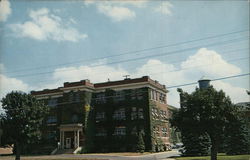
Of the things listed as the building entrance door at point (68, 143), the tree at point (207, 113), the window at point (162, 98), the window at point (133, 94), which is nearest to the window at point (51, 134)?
the building entrance door at point (68, 143)

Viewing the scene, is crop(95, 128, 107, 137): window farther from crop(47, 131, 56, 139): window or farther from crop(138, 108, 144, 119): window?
crop(47, 131, 56, 139): window

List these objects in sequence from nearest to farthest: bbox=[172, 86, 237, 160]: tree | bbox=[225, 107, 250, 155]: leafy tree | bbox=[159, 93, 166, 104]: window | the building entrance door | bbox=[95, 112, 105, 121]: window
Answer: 1. bbox=[172, 86, 237, 160]: tree
2. bbox=[225, 107, 250, 155]: leafy tree
3. the building entrance door
4. bbox=[95, 112, 105, 121]: window
5. bbox=[159, 93, 166, 104]: window

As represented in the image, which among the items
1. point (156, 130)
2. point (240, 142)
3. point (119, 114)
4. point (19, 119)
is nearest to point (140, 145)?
point (156, 130)

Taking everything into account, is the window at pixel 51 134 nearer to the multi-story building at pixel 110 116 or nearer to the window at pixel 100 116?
the multi-story building at pixel 110 116

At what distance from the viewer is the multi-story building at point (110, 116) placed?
35.1 meters

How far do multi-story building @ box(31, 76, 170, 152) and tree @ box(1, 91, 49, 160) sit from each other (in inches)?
517

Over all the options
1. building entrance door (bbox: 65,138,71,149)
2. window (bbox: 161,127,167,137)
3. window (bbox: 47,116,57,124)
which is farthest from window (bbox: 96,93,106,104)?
window (bbox: 161,127,167,137)

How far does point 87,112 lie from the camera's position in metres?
37.0

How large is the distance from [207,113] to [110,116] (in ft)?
69.5

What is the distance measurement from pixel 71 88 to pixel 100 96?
412cm

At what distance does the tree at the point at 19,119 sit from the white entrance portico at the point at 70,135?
42.0 feet

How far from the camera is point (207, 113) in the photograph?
57.5 ft

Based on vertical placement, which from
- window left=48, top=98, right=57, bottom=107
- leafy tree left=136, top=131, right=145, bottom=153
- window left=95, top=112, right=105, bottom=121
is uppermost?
window left=48, top=98, right=57, bottom=107

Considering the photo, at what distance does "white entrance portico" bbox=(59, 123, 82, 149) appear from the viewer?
3525 centimetres
